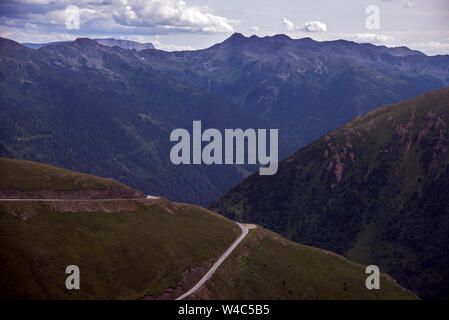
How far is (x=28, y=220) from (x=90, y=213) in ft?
80.0

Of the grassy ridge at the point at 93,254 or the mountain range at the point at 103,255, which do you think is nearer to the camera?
the grassy ridge at the point at 93,254

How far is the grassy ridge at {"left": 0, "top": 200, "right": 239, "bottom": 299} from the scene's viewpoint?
140250mm

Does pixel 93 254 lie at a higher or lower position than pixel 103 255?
higher

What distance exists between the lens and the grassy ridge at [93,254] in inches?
5522

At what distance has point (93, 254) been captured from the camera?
521 ft

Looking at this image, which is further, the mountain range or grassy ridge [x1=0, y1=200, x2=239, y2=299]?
the mountain range

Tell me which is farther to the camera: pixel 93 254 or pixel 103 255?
pixel 103 255
